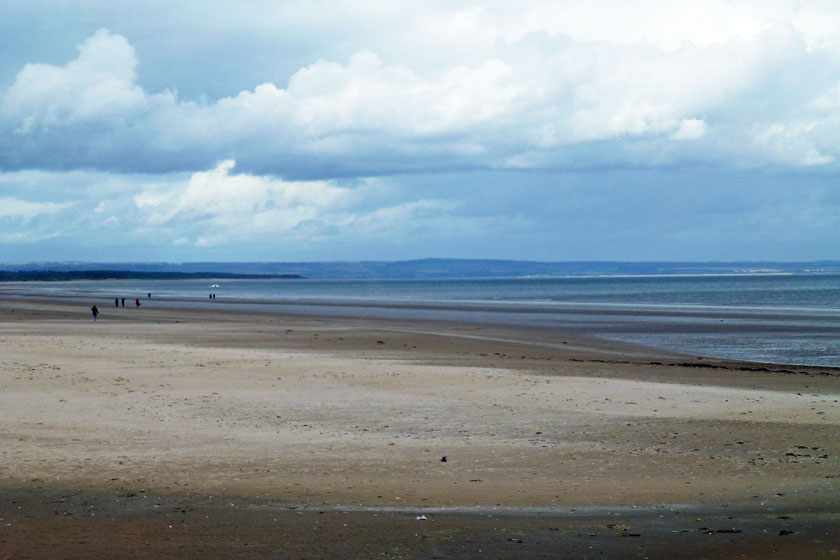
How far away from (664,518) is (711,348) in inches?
1112

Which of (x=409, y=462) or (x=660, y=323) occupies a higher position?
(x=409, y=462)

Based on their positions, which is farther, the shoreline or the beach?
the shoreline

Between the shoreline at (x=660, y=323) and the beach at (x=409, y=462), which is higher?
the beach at (x=409, y=462)

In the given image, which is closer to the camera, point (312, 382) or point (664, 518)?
point (664, 518)

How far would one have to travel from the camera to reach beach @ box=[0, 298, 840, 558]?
7730 mm

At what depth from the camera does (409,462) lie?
11.4 metres

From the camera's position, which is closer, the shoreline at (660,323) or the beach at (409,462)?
the beach at (409,462)

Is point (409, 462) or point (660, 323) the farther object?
point (660, 323)

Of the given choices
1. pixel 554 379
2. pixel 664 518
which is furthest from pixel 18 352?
pixel 664 518

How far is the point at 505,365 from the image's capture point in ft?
83.6

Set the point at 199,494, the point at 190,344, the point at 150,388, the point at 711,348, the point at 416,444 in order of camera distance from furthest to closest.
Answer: the point at 711,348, the point at 190,344, the point at 150,388, the point at 416,444, the point at 199,494

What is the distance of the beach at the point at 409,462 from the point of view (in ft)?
25.4

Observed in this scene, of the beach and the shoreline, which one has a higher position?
the beach

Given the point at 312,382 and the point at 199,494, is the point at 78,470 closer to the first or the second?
the point at 199,494
